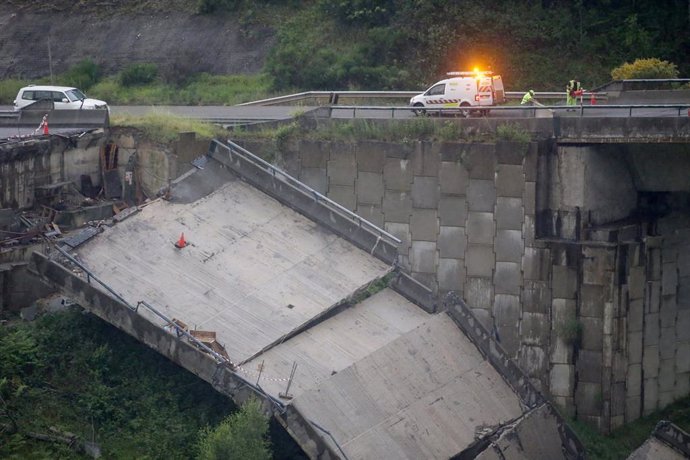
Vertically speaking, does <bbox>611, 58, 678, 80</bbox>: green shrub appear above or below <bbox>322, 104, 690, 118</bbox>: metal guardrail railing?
above

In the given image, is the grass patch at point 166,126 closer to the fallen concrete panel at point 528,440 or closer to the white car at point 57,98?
the white car at point 57,98

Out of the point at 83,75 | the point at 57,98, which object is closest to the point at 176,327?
the point at 57,98

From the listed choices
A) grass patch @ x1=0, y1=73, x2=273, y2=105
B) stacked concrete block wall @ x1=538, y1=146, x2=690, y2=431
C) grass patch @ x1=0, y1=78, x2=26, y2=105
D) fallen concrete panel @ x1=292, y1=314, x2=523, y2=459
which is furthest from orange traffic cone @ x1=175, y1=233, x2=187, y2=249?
grass patch @ x1=0, y1=78, x2=26, y2=105

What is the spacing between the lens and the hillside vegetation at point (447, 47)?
39.5 m

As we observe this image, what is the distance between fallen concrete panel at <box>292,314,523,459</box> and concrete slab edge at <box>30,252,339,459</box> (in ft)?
1.00

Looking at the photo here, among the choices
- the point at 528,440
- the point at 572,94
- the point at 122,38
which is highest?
the point at 122,38

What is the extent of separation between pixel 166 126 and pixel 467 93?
25.4ft

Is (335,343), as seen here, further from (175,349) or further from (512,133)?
(512,133)

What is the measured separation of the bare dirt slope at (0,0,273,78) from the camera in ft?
143

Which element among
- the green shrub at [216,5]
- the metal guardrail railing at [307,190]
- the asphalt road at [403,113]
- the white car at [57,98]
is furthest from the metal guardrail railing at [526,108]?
the green shrub at [216,5]

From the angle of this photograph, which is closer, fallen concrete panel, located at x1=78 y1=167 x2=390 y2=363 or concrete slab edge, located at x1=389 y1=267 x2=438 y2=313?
fallen concrete panel, located at x1=78 y1=167 x2=390 y2=363

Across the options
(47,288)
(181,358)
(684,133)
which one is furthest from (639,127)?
A: (47,288)

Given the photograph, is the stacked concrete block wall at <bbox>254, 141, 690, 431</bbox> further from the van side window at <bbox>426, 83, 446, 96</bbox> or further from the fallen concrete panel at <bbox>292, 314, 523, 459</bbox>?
the van side window at <bbox>426, 83, 446, 96</bbox>

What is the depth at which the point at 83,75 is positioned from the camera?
1706 inches
